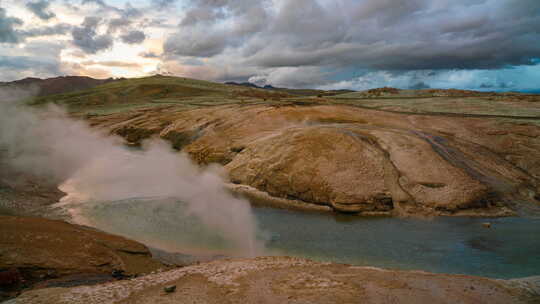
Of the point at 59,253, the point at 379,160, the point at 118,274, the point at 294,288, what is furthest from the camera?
the point at 379,160

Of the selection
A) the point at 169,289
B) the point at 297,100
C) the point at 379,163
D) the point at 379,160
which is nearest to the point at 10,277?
the point at 169,289

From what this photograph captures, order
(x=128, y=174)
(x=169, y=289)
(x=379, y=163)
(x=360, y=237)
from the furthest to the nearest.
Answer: (x=128, y=174) → (x=379, y=163) → (x=360, y=237) → (x=169, y=289)

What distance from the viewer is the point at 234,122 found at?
47.2 m

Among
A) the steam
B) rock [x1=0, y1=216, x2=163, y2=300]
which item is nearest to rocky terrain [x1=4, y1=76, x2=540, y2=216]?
the steam

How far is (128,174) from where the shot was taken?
33750mm

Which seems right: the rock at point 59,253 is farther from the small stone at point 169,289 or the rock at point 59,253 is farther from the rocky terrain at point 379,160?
the rocky terrain at point 379,160

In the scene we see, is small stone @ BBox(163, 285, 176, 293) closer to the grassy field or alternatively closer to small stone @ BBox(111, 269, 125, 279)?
small stone @ BBox(111, 269, 125, 279)

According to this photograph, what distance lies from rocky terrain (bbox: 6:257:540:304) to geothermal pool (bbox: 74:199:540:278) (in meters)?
3.48

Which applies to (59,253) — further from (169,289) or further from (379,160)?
(379,160)

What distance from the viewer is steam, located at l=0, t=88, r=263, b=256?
75.3 ft

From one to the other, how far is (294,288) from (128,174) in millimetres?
26224

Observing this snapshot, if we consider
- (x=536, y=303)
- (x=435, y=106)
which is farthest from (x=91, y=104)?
(x=536, y=303)

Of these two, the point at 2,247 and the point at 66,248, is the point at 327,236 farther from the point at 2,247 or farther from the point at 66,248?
the point at 2,247

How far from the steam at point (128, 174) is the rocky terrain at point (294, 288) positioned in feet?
15.0
